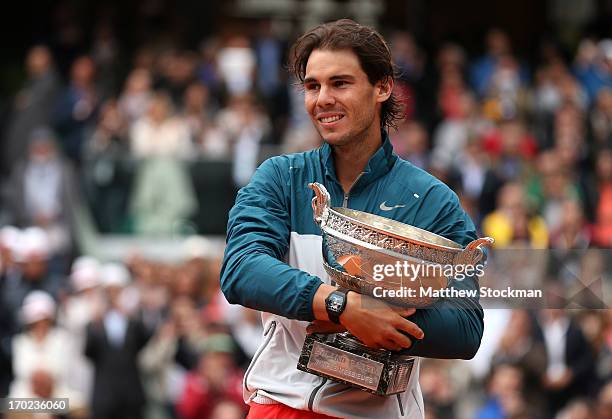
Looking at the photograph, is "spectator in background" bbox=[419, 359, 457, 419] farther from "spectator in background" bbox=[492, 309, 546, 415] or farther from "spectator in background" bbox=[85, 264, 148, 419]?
"spectator in background" bbox=[85, 264, 148, 419]

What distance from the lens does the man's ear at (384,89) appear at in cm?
419

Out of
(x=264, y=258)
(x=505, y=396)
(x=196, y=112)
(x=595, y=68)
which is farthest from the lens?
(x=595, y=68)

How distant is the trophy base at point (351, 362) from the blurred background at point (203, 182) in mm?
2685

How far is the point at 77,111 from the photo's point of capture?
14.8 metres

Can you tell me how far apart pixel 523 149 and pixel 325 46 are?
9.76 metres

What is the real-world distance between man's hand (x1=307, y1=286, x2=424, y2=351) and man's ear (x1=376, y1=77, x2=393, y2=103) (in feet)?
2.43

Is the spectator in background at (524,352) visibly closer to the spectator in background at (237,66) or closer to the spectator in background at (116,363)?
the spectator in background at (116,363)

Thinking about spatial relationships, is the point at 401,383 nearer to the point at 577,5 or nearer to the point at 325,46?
the point at 325,46

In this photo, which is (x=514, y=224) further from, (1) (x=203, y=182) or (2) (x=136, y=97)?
(2) (x=136, y=97)

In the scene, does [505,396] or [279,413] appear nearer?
[279,413]

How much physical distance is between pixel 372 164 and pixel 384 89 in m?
0.26

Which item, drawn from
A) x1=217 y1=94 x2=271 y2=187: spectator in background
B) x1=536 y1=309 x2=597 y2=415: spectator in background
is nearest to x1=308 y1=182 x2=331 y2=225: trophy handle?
x1=536 y1=309 x2=597 y2=415: spectator in background

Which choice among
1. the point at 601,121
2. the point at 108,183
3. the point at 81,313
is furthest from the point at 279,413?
the point at 601,121

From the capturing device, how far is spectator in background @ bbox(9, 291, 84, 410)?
10398mm
